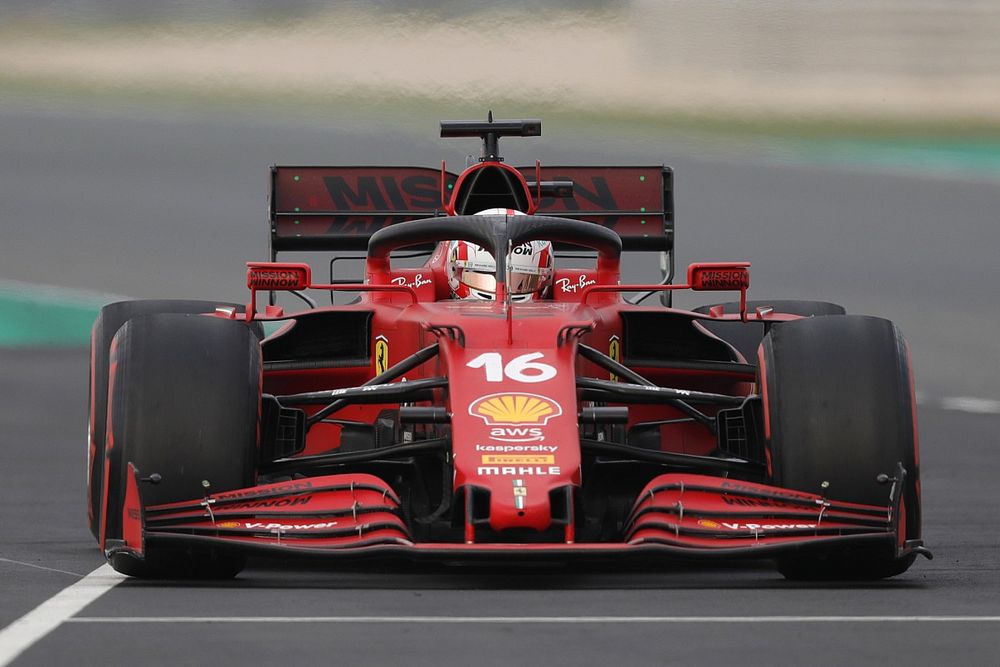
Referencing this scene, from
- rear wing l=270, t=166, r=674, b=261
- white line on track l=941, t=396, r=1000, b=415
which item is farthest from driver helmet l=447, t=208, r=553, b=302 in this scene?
white line on track l=941, t=396, r=1000, b=415

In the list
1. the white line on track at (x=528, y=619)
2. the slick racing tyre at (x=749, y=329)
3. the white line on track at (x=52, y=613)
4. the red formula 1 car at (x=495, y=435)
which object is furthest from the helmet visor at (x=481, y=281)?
the white line on track at (x=528, y=619)

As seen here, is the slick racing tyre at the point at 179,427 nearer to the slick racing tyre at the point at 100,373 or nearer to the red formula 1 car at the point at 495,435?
the red formula 1 car at the point at 495,435

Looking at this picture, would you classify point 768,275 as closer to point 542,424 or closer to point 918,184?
point 918,184

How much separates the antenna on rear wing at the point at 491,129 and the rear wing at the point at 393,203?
0.98ft

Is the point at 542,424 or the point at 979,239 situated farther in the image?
the point at 979,239

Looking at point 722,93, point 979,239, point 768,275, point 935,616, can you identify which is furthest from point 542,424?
point 979,239

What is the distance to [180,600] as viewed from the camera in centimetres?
808

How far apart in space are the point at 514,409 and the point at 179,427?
1438 mm

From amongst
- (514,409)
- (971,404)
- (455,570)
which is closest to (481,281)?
(455,570)

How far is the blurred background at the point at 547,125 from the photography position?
21500 mm

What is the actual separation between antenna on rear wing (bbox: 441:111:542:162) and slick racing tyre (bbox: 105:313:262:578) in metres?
4.40

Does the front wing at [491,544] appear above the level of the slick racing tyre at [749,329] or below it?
below

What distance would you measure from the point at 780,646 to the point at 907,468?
8.19 ft

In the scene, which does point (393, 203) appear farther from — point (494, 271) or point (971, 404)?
point (971, 404)
